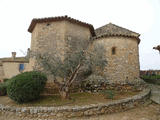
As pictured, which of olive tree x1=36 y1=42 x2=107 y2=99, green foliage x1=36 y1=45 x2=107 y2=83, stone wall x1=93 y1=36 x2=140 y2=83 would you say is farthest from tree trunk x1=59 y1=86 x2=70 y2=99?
stone wall x1=93 y1=36 x2=140 y2=83

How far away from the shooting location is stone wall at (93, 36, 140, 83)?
387 inches

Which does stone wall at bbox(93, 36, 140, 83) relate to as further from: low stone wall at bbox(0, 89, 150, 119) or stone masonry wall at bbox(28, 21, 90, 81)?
low stone wall at bbox(0, 89, 150, 119)

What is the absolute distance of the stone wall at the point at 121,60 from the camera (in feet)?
32.3

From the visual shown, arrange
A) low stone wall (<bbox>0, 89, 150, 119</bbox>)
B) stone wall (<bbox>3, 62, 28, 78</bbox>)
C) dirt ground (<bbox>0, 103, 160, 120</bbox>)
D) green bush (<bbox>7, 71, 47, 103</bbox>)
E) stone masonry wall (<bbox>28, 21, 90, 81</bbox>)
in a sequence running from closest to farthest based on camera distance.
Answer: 1. dirt ground (<bbox>0, 103, 160, 120</bbox>)
2. low stone wall (<bbox>0, 89, 150, 119</bbox>)
3. green bush (<bbox>7, 71, 47, 103</bbox>)
4. stone masonry wall (<bbox>28, 21, 90, 81</bbox>)
5. stone wall (<bbox>3, 62, 28, 78</bbox>)

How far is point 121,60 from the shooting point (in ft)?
32.8

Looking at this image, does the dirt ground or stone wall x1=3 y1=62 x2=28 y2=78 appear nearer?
the dirt ground

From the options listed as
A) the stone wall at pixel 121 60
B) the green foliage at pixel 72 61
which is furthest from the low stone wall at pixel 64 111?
the stone wall at pixel 121 60

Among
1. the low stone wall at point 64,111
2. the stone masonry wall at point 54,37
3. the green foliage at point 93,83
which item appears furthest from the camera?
the stone masonry wall at point 54,37

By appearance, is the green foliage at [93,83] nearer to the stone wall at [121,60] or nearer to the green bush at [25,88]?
the stone wall at [121,60]

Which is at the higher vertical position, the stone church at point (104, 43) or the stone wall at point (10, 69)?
the stone church at point (104, 43)

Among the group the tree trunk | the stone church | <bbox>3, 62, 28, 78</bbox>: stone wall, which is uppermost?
the stone church

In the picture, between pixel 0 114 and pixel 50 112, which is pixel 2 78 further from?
pixel 50 112

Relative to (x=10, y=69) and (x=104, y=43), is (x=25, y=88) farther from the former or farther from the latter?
(x=10, y=69)

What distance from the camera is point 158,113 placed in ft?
20.1
